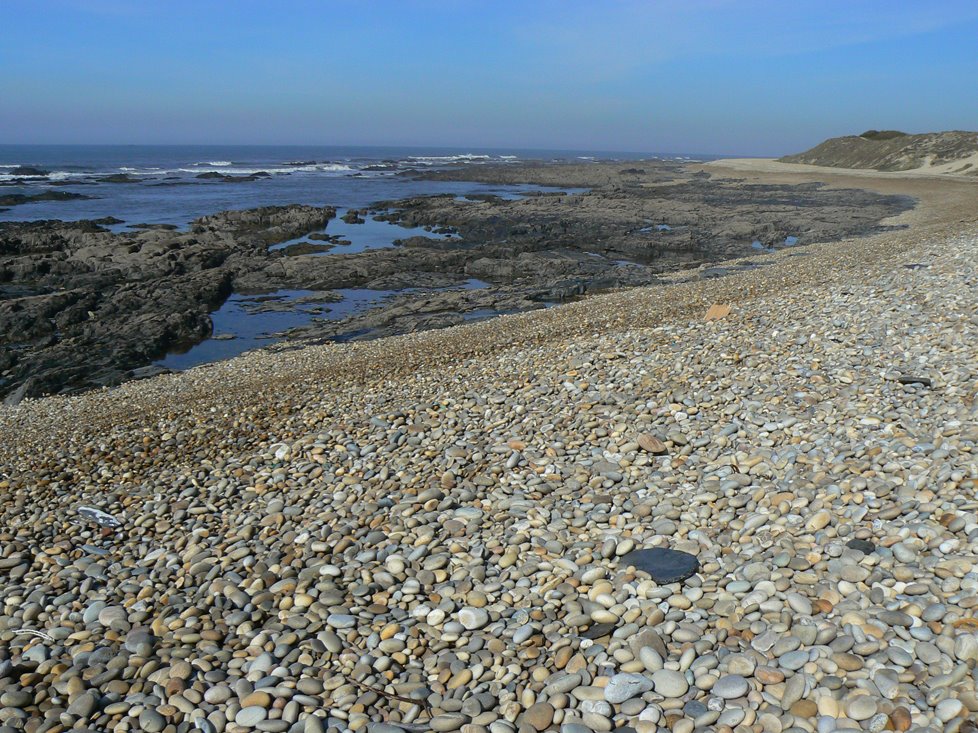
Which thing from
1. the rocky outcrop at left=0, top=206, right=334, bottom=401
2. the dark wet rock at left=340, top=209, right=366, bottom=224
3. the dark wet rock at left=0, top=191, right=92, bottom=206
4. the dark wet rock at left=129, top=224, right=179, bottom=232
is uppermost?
the dark wet rock at left=0, top=191, right=92, bottom=206

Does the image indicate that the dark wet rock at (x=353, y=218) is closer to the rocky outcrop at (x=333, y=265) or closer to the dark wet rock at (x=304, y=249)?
the rocky outcrop at (x=333, y=265)

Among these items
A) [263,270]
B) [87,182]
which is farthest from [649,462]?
[87,182]

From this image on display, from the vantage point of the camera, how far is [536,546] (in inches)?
210

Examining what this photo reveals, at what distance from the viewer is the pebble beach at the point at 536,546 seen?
3.72 meters

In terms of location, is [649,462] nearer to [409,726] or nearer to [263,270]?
[409,726]

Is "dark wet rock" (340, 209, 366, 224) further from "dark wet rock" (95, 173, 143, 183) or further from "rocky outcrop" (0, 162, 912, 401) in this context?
"dark wet rock" (95, 173, 143, 183)

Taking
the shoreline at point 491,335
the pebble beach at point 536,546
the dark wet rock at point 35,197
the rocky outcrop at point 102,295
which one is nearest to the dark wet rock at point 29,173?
the dark wet rock at point 35,197

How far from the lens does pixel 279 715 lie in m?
3.88

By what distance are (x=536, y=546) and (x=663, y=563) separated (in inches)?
39.0

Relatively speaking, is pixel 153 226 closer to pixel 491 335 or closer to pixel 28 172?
pixel 491 335

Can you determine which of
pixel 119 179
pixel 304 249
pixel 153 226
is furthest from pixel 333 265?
pixel 119 179

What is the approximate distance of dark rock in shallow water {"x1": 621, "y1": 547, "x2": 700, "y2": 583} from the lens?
183 inches

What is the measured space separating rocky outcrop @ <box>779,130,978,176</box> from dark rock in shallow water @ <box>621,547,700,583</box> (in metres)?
63.0

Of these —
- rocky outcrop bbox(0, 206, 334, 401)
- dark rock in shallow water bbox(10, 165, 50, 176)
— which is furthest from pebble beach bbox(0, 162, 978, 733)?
dark rock in shallow water bbox(10, 165, 50, 176)
